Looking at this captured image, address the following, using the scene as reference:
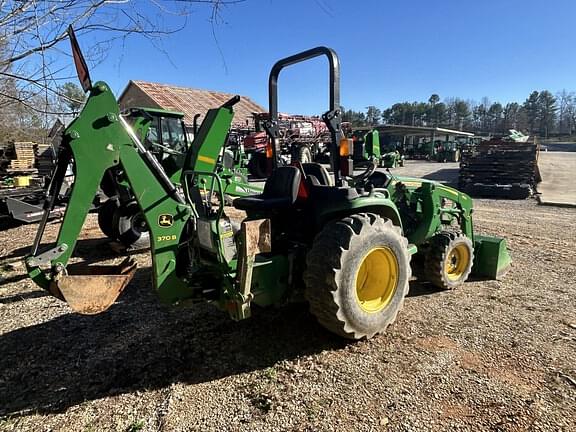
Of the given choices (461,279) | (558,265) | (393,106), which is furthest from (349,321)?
(393,106)

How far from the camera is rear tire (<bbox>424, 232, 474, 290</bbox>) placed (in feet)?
13.8

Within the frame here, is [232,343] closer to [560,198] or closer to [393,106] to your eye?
[560,198]

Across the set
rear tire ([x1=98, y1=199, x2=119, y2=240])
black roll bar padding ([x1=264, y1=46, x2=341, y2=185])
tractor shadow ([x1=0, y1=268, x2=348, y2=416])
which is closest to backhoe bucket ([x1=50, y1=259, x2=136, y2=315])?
tractor shadow ([x1=0, y1=268, x2=348, y2=416])

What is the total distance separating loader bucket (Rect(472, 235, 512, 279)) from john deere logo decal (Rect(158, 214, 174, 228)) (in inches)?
149

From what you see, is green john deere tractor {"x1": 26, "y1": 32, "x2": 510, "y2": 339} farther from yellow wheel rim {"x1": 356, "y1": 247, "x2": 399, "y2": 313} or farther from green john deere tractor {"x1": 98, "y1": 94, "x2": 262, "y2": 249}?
green john deere tractor {"x1": 98, "y1": 94, "x2": 262, "y2": 249}

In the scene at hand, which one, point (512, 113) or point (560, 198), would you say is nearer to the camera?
point (560, 198)

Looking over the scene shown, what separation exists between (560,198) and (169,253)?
1208 cm

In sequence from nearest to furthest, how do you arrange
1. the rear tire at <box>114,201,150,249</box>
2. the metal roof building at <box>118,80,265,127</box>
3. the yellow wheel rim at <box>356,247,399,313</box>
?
the yellow wheel rim at <box>356,247,399,313</box> → the rear tire at <box>114,201,150,249</box> → the metal roof building at <box>118,80,265,127</box>

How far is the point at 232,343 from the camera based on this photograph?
3227 mm

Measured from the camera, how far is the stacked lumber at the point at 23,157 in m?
10.4

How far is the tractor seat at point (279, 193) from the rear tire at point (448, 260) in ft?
6.22

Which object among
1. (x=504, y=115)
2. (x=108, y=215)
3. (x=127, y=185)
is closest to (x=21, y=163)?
(x=108, y=215)

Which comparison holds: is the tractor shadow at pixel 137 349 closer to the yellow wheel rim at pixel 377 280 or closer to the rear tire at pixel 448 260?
the yellow wheel rim at pixel 377 280

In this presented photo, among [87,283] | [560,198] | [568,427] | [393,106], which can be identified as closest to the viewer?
[568,427]
